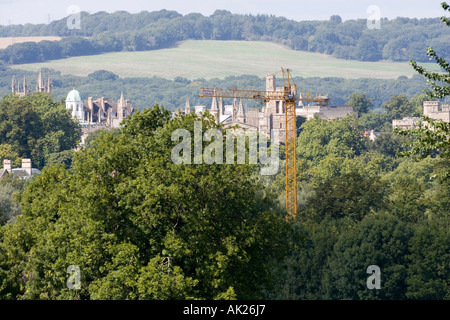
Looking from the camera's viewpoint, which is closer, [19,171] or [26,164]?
[19,171]

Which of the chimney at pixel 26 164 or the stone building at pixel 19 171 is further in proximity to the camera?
the chimney at pixel 26 164

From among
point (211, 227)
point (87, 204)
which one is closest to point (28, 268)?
point (87, 204)

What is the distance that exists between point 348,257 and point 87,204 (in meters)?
30.8

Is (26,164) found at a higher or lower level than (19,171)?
higher

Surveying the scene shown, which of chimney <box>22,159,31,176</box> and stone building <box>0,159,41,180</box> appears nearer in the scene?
stone building <box>0,159,41,180</box>

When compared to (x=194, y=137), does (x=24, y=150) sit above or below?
below

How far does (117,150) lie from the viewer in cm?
5338
